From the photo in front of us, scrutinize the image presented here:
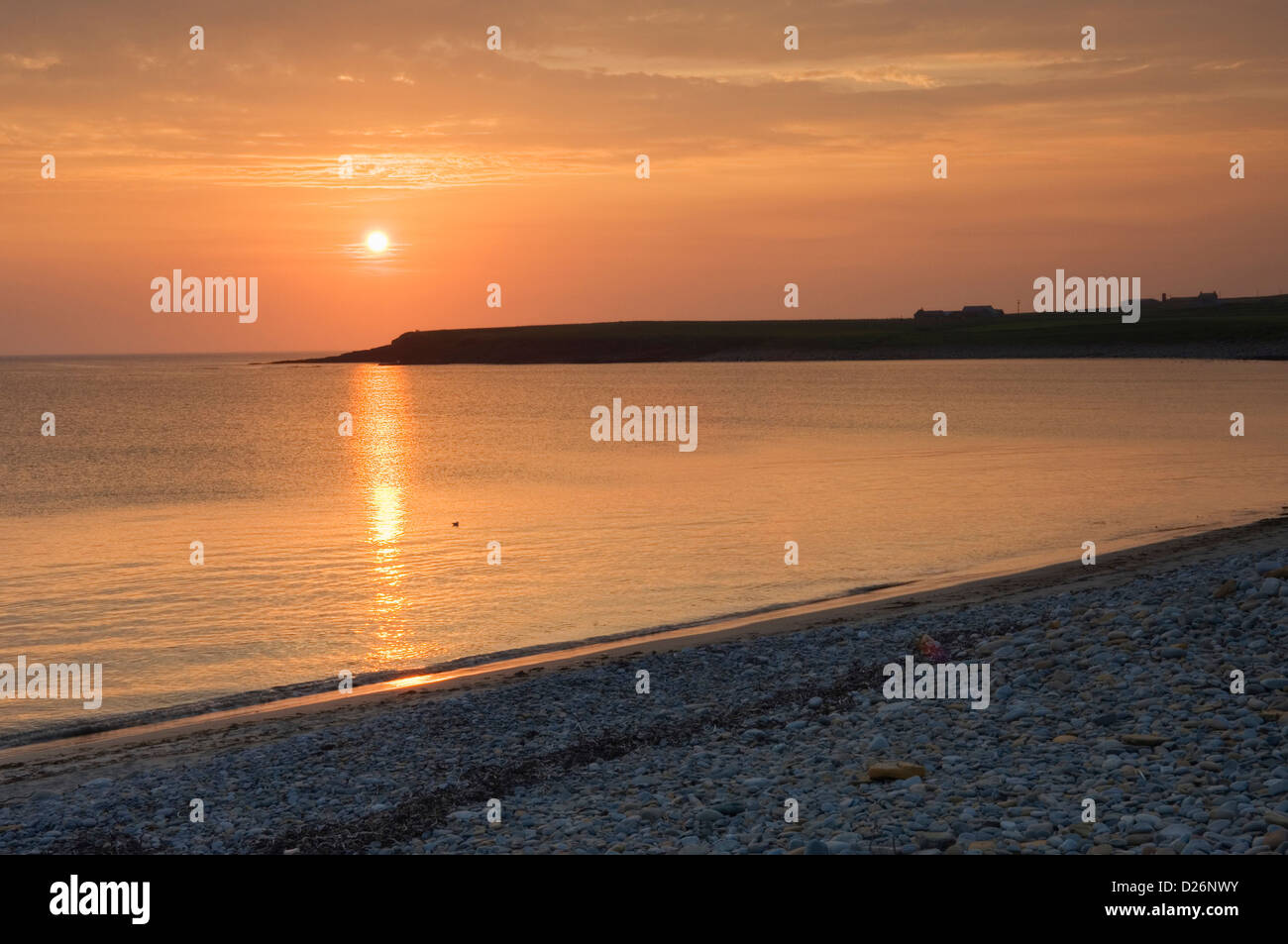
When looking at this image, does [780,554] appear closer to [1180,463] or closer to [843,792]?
[843,792]

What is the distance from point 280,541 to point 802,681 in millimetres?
25388

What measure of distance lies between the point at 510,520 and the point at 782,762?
29.8 meters

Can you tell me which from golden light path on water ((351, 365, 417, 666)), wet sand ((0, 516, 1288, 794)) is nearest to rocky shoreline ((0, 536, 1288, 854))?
wet sand ((0, 516, 1288, 794))

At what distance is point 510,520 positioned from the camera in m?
42.0

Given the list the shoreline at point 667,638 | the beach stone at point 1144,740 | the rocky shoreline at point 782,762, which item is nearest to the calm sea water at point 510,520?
the shoreline at point 667,638

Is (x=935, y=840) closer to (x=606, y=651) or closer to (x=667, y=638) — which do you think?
(x=606, y=651)

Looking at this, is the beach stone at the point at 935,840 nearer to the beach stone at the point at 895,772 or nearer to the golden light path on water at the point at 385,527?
the beach stone at the point at 895,772

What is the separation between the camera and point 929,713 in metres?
14.3

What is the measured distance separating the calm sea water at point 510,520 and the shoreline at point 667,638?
0.75 m

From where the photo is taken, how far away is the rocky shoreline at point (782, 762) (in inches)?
401

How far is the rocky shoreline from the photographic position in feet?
33.4

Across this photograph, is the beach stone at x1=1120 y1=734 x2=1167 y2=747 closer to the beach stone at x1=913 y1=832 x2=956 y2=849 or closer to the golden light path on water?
the beach stone at x1=913 y1=832 x2=956 y2=849
